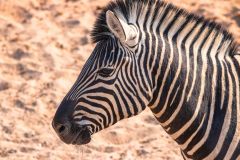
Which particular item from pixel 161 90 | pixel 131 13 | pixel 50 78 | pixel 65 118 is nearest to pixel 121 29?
pixel 131 13

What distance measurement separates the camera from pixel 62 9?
9.73 meters

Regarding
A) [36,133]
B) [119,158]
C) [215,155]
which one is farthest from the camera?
[36,133]

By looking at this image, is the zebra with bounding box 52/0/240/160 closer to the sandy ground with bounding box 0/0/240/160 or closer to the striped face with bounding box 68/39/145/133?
the striped face with bounding box 68/39/145/133

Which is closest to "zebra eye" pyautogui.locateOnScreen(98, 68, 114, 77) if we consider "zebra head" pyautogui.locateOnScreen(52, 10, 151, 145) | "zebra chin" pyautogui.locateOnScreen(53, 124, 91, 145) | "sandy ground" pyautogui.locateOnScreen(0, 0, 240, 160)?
"zebra head" pyautogui.locateOnScreen(52, 10, 151, 145)

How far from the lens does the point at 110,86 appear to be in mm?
4121

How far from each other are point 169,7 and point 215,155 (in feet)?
3.63

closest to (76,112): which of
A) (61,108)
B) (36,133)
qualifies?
(61,108)

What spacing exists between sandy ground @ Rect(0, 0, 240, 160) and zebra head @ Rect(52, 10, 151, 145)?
7.79 feet

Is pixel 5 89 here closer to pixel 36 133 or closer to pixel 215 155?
pixel 36 133

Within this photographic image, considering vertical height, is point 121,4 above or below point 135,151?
above

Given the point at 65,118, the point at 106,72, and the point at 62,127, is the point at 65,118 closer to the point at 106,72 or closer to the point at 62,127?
the point at 62,127

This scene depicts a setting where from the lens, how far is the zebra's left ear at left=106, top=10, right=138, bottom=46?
13.1ft

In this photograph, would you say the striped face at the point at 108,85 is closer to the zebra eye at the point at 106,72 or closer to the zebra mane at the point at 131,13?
the zebra eye at the point at 106,72

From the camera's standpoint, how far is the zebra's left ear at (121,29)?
400 centimetres
